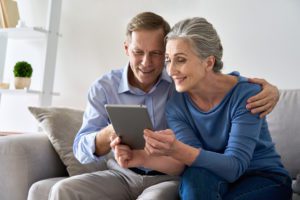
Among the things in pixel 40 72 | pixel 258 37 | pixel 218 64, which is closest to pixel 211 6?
pixel 258 37

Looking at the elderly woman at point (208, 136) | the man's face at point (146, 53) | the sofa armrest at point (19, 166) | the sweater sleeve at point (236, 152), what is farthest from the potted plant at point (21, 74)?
the sweater sleeve at point (236, 152)

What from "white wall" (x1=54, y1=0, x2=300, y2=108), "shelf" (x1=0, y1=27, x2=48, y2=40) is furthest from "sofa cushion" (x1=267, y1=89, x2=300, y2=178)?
"shelf" (x1=0, y1=27, x2=48, y2=40)

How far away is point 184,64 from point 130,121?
0.28m

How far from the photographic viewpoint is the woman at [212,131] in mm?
1076

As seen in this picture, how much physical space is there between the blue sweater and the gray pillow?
48cm

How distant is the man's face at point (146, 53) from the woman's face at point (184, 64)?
0.10m

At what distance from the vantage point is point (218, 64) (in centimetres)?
127

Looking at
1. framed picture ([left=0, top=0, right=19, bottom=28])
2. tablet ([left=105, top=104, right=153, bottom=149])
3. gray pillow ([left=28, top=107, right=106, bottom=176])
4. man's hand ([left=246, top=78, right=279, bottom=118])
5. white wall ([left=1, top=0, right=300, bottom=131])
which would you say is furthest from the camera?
framed picture ([left=0, top=0, right=19, bottom=28])

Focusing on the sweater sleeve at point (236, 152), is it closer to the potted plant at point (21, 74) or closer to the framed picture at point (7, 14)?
the potted plant at point (21, 74)

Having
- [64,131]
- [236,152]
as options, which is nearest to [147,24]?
[236,152]

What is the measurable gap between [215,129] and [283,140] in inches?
19.5

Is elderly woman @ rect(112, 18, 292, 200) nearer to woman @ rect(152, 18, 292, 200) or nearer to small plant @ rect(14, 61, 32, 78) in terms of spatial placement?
woman @ rect(152, 18, 292, 200)

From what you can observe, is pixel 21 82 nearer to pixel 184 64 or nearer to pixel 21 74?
pixel 21 74

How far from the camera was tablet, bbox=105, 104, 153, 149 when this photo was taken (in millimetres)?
1017
